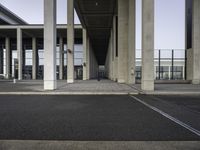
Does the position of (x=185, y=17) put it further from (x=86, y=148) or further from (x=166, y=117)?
(x=86, y=148)

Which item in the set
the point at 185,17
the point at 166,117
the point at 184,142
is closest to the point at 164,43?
the point at 185,17

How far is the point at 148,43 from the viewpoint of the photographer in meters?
17.2

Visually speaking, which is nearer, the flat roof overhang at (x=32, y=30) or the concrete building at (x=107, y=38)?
the concrete building at (x=107, y=38)

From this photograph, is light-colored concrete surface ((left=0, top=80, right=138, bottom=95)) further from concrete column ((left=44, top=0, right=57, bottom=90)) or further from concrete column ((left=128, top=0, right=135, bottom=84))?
concrete column ((left=128, top=0, right=135, bottom=84))

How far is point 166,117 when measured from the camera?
768 cm

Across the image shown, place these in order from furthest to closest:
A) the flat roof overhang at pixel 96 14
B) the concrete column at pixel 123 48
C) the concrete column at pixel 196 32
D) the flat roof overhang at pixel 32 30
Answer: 1. the flat roof overhang at pixel 32 30
2. the flat roof overhang at pixel 96 14
3. the concrete column at pixel 123 48
4. the concrete column at pixel 196 32

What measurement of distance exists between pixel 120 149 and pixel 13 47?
183ft

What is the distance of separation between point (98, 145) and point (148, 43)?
13524 millimetres

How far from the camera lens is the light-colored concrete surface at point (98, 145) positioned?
4508 mm

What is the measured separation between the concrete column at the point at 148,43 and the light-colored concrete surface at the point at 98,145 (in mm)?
12674

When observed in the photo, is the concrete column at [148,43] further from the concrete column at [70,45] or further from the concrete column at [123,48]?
the concrete column at [70,45]

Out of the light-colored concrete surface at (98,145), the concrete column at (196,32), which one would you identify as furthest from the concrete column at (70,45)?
the light-colored concrete surface at (98,145)

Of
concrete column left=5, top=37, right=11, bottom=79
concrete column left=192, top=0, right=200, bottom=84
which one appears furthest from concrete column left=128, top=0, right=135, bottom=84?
concrete column left=5, top=37, right=11, bottom=79

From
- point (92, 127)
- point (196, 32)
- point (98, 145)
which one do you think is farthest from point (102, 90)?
point (196, 32)
